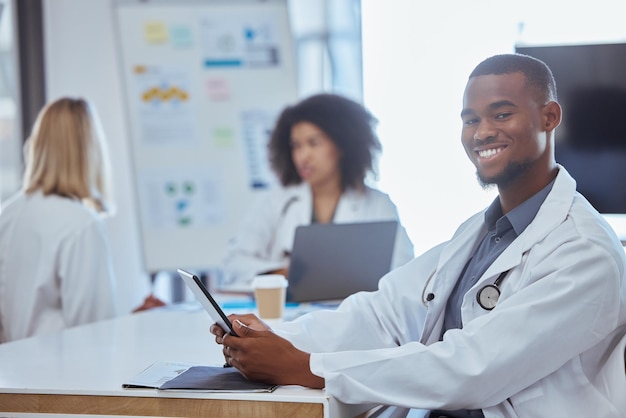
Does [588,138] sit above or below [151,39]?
below

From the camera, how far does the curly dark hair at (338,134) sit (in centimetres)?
371

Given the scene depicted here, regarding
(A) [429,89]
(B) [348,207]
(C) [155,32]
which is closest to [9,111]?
(C) [155,32]

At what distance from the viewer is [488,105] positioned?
5.71ft

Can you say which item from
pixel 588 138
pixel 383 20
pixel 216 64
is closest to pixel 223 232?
pixel 216 64

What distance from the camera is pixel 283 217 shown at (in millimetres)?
3688

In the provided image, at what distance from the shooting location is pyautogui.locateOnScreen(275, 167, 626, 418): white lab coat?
4.91 ft

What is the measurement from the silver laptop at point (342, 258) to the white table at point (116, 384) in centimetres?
50

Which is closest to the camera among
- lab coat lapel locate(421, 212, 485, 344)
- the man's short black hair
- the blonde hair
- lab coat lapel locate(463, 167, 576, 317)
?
lab coat lapel locate(463, 167, 576, 317)

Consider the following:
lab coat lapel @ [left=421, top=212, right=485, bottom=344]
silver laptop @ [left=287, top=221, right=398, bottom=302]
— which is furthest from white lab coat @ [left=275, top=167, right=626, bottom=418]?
silver laptop @ [left=287, top=221, right=398, bottom=302]

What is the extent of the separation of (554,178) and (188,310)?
1506mm

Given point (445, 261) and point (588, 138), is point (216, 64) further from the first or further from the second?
point (445, 261)

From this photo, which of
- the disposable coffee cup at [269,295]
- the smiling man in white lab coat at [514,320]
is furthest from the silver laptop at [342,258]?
the smiling man in white lab coat at [514,320]

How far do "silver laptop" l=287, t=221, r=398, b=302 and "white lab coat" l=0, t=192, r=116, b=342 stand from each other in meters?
0.83

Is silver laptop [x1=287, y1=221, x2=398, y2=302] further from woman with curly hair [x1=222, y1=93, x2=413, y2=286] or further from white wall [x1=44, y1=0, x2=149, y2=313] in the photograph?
white wall [x1=44, y1=0, x2=149, y2=313]
